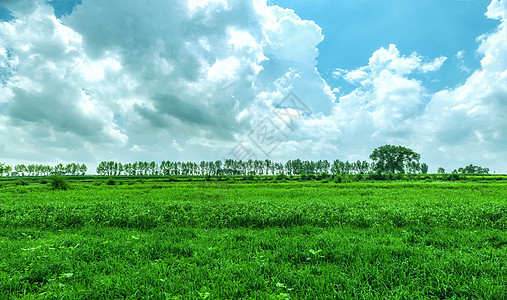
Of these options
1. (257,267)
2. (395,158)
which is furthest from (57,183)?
(395,158)

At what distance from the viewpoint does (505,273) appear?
3975mm

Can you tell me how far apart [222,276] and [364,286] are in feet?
7.96

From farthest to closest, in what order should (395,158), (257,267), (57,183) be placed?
(395,158)
(57,183)
(257,267)

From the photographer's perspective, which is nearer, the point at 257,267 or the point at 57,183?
the point at 257,267

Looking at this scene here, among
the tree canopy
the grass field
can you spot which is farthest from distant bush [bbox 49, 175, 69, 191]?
the tree canopy

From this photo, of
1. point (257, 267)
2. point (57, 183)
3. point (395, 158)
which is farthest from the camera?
point (395, 158)

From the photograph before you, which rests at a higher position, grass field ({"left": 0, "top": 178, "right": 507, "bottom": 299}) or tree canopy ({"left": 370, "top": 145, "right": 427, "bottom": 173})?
tree canopy ({"left": 370, "top": 145, "right": 427, "bottom": 173})

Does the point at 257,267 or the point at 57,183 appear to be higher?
the point at 257,267

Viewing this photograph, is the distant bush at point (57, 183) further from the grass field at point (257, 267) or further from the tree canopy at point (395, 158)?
the tree canopy at point (395, 158)

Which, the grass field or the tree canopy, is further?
the tree canopy

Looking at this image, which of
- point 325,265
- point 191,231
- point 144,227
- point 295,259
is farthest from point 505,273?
point 144,227

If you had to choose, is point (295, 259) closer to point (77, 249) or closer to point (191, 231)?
point (191, 231)

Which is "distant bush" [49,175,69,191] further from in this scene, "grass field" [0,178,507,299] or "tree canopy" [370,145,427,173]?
"tree canopy" [370,145,427,173]

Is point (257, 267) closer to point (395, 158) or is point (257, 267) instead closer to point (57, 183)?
point (57, 183)
